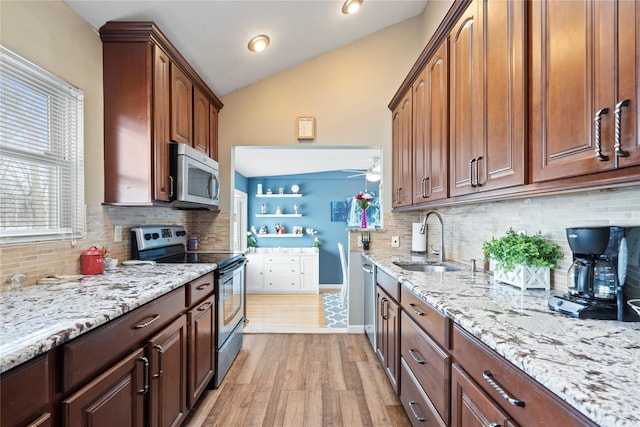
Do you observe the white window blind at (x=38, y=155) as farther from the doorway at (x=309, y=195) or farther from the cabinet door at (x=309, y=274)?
the cabinet door at (x=309, y=274)

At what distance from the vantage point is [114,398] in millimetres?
1151

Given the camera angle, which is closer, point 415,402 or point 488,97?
point 488,97

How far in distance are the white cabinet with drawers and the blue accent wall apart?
2.20ft

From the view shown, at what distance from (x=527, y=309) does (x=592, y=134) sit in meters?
0.64

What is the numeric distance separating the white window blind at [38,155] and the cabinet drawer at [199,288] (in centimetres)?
70

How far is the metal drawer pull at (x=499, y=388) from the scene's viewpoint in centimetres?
80

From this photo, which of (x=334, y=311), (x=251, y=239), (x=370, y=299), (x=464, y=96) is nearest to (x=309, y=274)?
(x=334, y=311)

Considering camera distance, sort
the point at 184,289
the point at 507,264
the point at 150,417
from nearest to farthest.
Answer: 1. the point at 150,417
2. the point at 507,264
3. the point at 184,289

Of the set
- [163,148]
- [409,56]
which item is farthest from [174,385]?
[409,56]

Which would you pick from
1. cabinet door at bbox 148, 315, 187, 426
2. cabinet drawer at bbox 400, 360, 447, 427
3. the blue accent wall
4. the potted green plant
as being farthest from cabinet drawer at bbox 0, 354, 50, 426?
the blue accent wall

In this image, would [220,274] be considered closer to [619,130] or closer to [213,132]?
[213,132]

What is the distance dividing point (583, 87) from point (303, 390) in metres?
2.34

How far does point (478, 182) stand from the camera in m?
1.53

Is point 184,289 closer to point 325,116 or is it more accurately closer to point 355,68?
point 325,116
